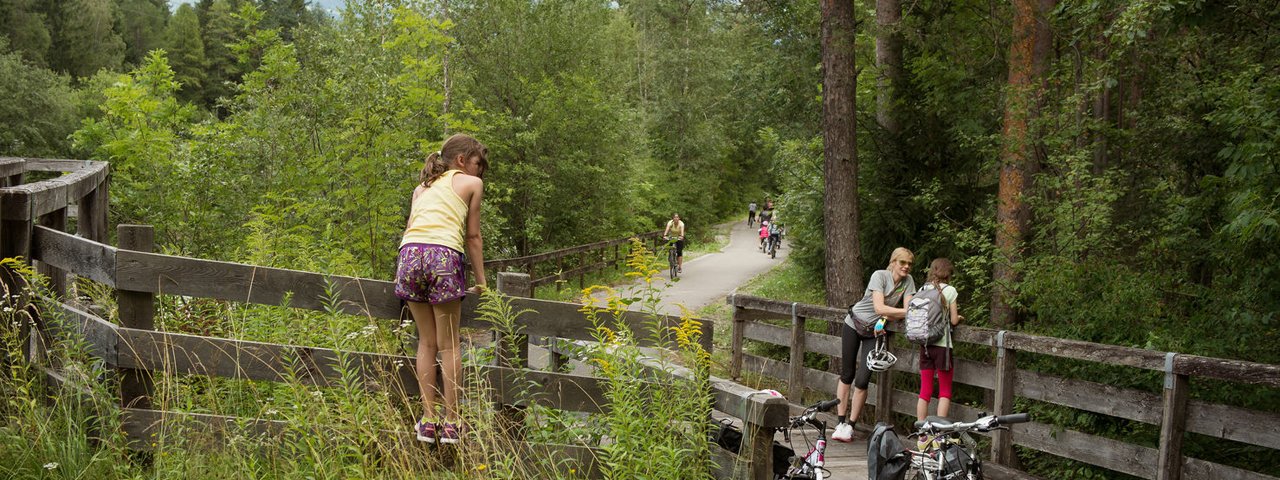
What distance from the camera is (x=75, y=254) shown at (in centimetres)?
490

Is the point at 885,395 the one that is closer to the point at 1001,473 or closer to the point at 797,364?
the point at 797,364

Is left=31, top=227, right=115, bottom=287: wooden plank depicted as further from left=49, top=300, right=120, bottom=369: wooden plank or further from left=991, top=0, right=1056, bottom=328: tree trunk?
left=991, top=0, right=1056, bottom=328: tree trunk

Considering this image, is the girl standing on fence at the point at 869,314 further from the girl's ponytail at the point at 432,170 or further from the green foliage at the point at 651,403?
the girl's ponytail at the point at 432,170

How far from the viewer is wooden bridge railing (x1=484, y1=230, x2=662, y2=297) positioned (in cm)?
2170

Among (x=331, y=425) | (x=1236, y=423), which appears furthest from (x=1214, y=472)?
(x=331, y=425)

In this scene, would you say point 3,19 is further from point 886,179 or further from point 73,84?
point 886,179

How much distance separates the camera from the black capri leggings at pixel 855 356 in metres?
8.48

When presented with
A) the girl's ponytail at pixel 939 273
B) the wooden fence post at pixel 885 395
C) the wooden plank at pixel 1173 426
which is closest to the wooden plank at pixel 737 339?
the wooden fence post at pixel 885 395

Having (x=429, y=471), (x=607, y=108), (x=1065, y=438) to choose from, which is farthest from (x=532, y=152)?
(x=429, y=471)

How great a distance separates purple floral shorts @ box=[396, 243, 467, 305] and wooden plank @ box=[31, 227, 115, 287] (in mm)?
1340

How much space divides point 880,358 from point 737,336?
308cm

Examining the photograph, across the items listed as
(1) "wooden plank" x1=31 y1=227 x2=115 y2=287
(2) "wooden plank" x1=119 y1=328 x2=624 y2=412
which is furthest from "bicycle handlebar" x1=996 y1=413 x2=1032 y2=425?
(1) "wooden plank" x1=31 y1=227 x2=115 y2=287

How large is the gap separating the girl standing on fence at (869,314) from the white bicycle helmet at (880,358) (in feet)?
0.19

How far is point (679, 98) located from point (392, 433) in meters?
43.8
